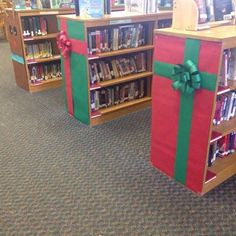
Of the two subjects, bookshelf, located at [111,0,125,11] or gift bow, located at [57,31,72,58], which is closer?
gift bow, located at [57,31,72,58]

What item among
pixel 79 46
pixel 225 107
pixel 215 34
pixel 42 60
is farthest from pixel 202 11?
pixel 42 60

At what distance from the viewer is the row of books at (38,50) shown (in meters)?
4.16

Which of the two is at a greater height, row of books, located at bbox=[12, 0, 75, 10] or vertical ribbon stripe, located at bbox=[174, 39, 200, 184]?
row of books, located at bbox=[12, 0, 75, 10]

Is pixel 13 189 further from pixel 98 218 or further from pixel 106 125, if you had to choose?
pixel 106 125

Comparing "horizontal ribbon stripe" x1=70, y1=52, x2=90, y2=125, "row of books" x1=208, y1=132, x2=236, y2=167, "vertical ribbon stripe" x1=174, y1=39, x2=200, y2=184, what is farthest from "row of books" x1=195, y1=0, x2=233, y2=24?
"horizontal ribbon stripe" x1=70, y1=52, x2=90, y2=125

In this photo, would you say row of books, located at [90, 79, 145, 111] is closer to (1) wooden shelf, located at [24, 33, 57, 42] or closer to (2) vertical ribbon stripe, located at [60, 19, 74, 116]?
(2) vertical ribbon stripe, located at [60, 19, 74, 116]

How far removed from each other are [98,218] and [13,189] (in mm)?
752

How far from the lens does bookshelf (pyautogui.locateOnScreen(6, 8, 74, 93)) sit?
3.95 meters

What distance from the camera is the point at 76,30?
288 centimetres

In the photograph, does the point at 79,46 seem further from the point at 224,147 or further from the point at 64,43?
the point at 224,147

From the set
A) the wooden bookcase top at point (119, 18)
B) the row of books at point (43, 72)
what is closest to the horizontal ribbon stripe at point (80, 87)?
the wooden bookcase top at point (119, 18)

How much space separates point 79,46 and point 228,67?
1555 mm

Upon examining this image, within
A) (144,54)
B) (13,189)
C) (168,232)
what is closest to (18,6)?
(144,54)

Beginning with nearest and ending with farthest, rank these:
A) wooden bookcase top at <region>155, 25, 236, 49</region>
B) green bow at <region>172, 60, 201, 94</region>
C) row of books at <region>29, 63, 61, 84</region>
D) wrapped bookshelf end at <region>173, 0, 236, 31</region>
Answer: wooden bookcase top at <region>155, 25, 236, 49</region>
green bow at <region>172, 60, 201, 94</region>
wrapped bookshelf end at <region>173, 0, 236, 31</region>
row of books at <region>29, 63, 61, 84</region>
